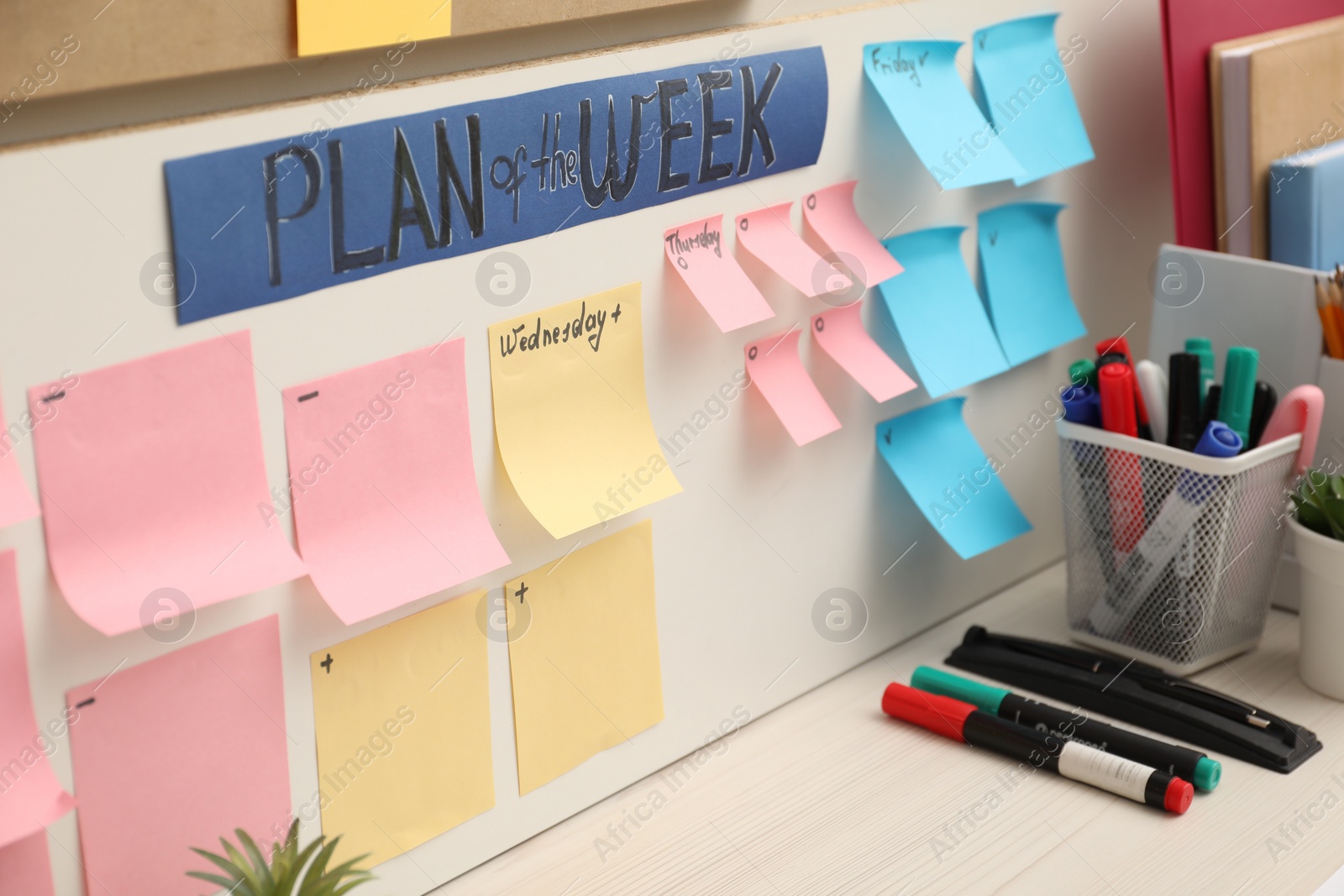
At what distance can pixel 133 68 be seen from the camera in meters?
0.47

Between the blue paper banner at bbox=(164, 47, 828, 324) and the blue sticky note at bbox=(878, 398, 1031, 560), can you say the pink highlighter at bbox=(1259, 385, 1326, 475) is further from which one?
the blue paper banner at bbox=(164, 47, 828, 324)

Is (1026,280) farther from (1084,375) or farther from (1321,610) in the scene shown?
(1321,610)

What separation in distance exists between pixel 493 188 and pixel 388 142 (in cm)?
6

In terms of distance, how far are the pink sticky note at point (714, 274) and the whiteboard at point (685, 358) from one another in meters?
0.01

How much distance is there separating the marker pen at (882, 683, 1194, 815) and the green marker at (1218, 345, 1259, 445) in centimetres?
24

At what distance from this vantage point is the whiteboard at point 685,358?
48 centimetres

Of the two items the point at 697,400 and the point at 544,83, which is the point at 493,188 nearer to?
the point at 544,83

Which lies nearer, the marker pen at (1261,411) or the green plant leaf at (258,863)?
the green plant leaf at (258,863)

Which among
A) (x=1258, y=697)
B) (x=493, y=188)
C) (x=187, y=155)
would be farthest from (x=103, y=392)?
(x=1258, y=697)

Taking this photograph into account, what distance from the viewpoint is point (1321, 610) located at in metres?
0.81

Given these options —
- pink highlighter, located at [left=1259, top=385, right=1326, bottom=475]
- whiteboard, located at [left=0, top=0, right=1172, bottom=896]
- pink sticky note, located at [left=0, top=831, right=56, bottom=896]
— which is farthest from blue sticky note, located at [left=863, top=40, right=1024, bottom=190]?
pink sticky note, located at [left=0, top=831, right=56, bottom=896]

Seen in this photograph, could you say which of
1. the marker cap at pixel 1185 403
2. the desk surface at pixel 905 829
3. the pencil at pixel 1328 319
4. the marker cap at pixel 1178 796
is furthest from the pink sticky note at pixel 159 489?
the pencil at pixel 1328 319

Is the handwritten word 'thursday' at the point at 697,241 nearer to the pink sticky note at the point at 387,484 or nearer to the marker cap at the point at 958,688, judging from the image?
the pink sticky note at the point at 387,484

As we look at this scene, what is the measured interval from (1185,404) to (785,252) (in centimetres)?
30
